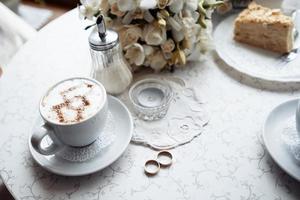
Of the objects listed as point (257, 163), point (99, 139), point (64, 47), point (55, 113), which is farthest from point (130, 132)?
point (64, 47)

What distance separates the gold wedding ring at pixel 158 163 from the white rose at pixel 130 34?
31 centimetres

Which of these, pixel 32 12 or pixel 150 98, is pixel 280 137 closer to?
pixel 150 98

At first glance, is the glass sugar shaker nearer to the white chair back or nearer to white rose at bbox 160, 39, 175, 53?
white rose at bbox 160, 39, 175, 53

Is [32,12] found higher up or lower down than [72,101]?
lower down

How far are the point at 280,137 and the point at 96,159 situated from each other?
1.35 ft

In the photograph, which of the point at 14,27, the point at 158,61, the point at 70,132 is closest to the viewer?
the point at 70,132

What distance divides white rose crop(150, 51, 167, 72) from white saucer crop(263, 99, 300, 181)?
0.32m

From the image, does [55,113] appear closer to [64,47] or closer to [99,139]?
[99,139]

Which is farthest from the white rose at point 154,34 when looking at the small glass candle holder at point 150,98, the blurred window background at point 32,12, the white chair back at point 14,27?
the blurred window background at point 32,12

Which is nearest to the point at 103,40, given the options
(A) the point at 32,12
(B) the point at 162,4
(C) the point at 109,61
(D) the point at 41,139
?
(C) the point at 109,61

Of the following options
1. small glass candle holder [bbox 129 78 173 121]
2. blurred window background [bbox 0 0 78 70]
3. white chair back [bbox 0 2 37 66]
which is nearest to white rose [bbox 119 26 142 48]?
small glass candle holder [bbox 129 78 173 121]

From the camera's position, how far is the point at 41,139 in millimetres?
763

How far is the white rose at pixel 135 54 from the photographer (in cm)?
96

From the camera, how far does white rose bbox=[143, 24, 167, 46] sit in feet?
3.04
